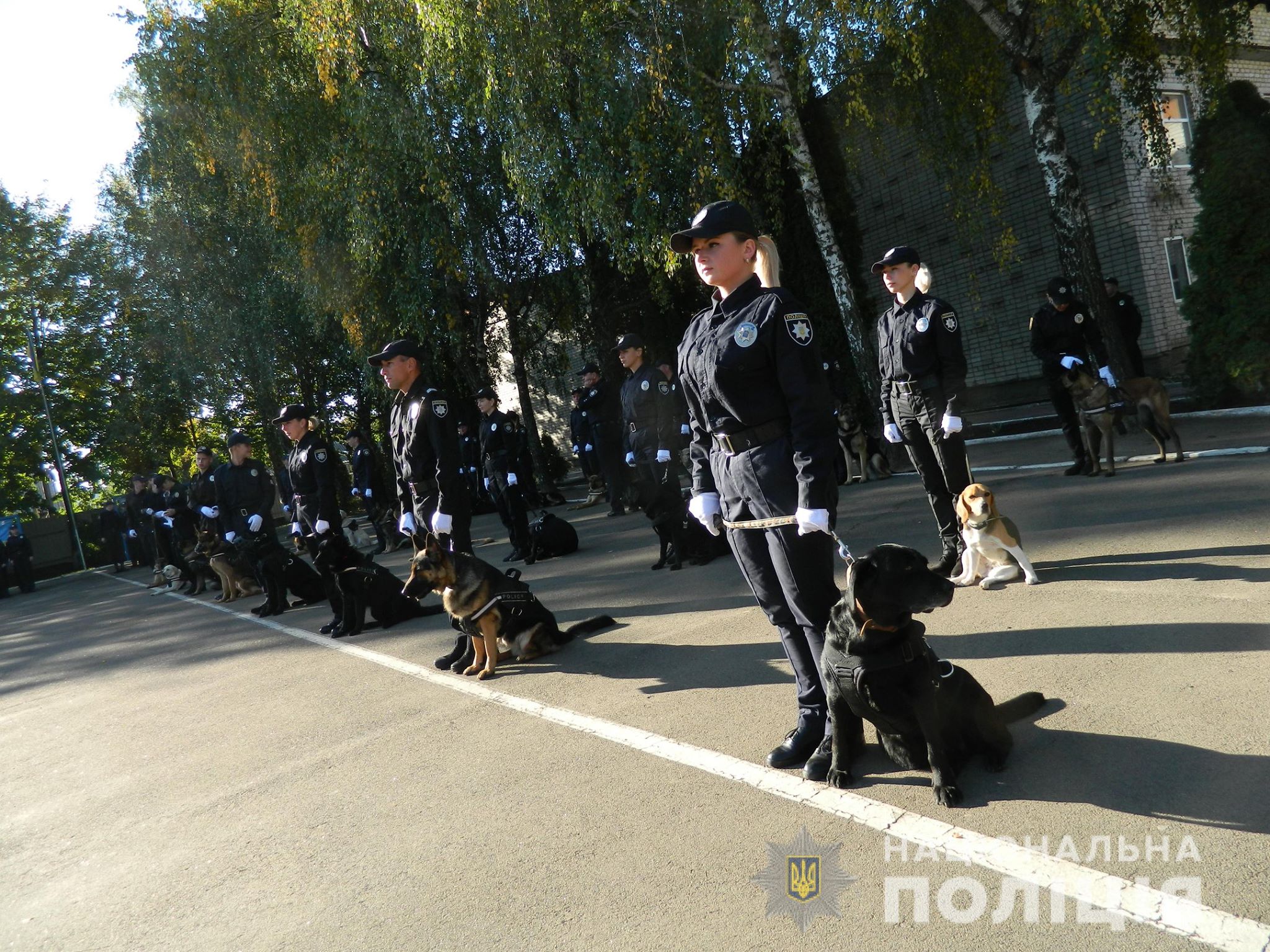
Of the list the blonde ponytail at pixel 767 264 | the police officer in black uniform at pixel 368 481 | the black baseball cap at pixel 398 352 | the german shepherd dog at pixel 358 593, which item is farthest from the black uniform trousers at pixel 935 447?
the police officer in black uniform at pixel 368 481

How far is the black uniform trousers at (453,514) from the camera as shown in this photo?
23.7 feet

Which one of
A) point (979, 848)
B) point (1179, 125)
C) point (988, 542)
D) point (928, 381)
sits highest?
point (1179, 125)

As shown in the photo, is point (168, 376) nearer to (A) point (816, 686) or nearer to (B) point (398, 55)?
(B) point (398, 55)

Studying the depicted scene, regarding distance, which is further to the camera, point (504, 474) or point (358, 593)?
point (504, 474)

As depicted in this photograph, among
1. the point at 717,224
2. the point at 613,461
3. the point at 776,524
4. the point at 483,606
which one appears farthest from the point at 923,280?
the point at 613,461

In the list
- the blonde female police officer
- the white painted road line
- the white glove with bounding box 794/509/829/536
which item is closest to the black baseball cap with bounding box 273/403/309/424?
the white painted road line

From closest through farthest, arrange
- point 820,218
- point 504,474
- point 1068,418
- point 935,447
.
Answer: point 935,447, point 1068,418, point 504,474, point 820,218

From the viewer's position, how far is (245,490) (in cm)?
1222

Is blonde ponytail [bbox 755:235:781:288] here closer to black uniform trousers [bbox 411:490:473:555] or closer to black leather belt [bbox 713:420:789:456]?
black leather belt [bbox 713:420:789:456]

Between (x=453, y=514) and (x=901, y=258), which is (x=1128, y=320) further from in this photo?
(x=453, y=514)

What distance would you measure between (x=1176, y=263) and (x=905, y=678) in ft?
59.3

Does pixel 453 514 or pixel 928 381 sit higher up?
pixel 928 381

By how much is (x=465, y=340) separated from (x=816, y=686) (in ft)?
55.3

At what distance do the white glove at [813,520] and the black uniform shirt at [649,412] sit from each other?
6.31 metres
